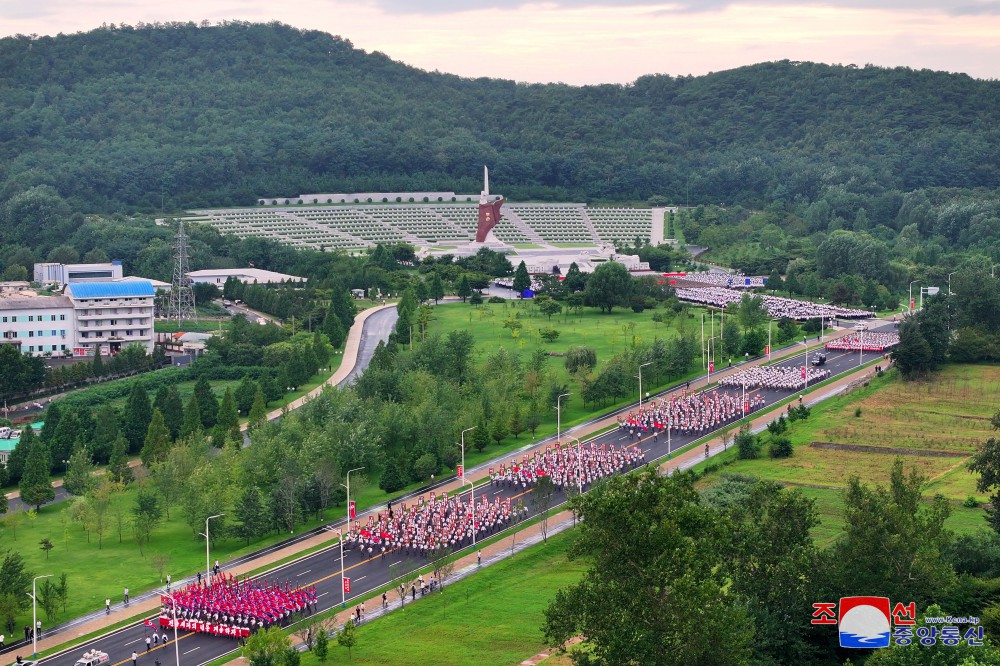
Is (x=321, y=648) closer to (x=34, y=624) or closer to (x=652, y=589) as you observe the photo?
(x=34, y=624)

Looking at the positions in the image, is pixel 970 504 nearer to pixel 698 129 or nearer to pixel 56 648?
pixel 56 648

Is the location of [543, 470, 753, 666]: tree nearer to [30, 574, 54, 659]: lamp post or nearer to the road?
the road

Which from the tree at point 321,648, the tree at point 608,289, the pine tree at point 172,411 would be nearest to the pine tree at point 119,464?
the pine tree at point 172,411

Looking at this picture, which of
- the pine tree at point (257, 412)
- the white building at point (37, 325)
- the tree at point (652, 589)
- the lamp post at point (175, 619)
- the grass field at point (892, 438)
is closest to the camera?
the tree at point (652, 589)

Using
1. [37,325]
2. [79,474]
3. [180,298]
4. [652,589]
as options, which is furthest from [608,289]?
[652,589]

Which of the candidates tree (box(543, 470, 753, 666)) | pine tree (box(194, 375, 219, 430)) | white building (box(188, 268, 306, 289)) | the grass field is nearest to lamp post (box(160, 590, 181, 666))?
tree (box(543, 470, 753, 666))

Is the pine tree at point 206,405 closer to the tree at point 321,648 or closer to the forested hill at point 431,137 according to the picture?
the tree at point 321,648
